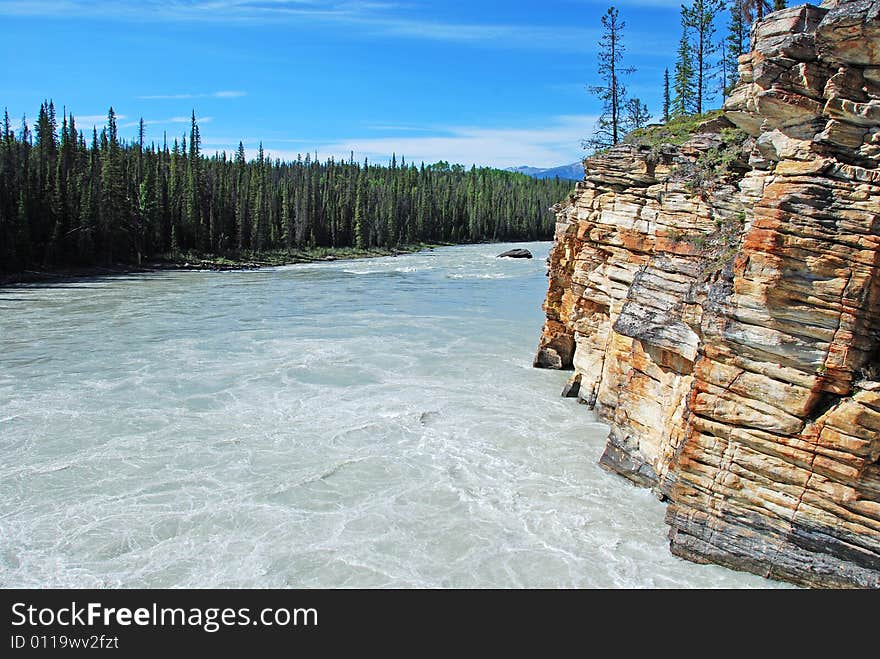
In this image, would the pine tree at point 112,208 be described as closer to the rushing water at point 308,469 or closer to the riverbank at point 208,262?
the riverbank at point 208,262

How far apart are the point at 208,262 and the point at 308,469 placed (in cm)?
6801

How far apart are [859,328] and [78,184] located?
8248 cm

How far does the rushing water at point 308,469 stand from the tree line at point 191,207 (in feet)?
136

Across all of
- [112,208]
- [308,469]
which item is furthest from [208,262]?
[308,469]

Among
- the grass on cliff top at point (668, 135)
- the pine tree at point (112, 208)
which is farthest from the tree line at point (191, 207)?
the grass on cliff top at point (668, 135)

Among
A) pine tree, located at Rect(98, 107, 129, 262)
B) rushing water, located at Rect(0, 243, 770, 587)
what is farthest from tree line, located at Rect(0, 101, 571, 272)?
rushing water, located at Rect(0, 243, 770, 587)

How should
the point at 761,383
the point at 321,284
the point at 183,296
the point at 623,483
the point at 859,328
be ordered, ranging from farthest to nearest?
the point at 321,284 → the point at 183,296 → the point at 623,483 → the point at 761,383 → the point at 859,328

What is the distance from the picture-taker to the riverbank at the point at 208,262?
60.8 m

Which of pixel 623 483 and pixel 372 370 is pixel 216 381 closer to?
pixel 372 370

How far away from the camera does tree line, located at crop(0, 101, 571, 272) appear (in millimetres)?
68688

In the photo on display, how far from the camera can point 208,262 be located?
78375 millimetres

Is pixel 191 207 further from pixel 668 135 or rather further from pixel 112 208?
pixel 668 135

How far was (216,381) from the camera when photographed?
2359 centimetres
